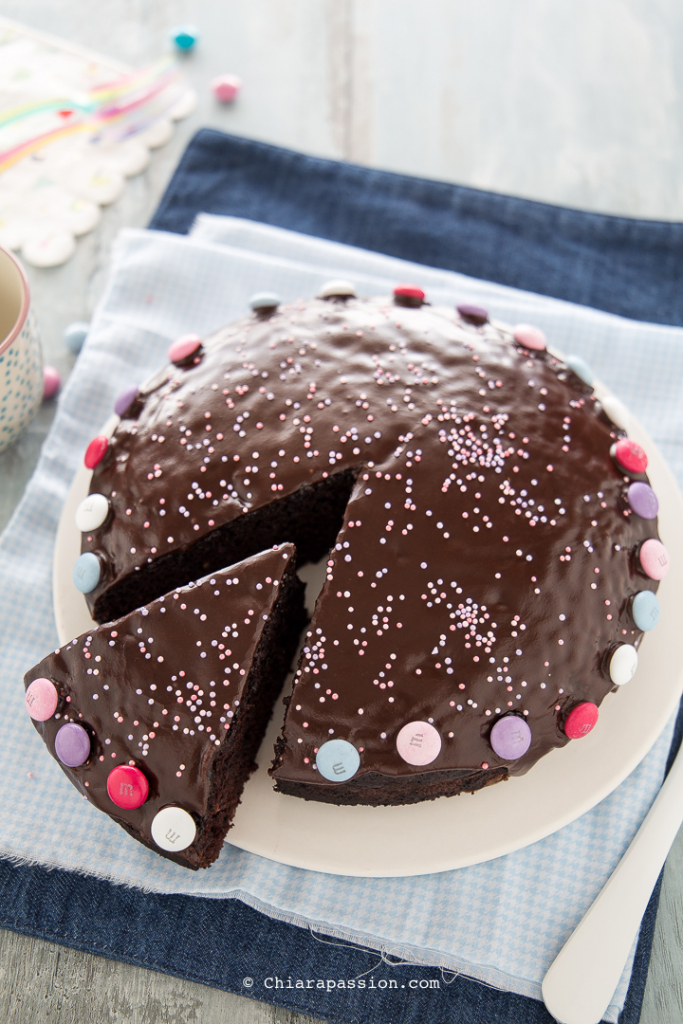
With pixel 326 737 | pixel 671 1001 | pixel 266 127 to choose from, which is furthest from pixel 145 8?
pixel 671 1001

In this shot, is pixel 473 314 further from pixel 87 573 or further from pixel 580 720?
pixel 87 573

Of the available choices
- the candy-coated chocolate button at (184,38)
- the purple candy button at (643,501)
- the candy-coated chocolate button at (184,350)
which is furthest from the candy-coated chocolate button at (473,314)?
the candy-coated chocolate button at (184,38)

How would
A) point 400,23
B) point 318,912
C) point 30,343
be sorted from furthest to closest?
point 400,23
point 30,343
point 318,912

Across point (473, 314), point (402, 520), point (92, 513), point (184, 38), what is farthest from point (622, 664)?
point (184, 38)

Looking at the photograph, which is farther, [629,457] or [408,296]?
[408,296]

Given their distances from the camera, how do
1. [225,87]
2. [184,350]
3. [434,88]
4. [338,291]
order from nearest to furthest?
[184,350] < [338,291] < [225,87] < [434,88]

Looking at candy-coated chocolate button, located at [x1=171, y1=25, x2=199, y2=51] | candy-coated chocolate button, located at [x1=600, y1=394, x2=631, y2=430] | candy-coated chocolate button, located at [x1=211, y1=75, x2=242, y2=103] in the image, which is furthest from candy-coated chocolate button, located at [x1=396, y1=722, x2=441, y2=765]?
candy-coated chocolate button, located at [x1=171, y1=25, x2=199, y2=51]

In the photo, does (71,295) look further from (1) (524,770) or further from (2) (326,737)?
(1) (524,770)
